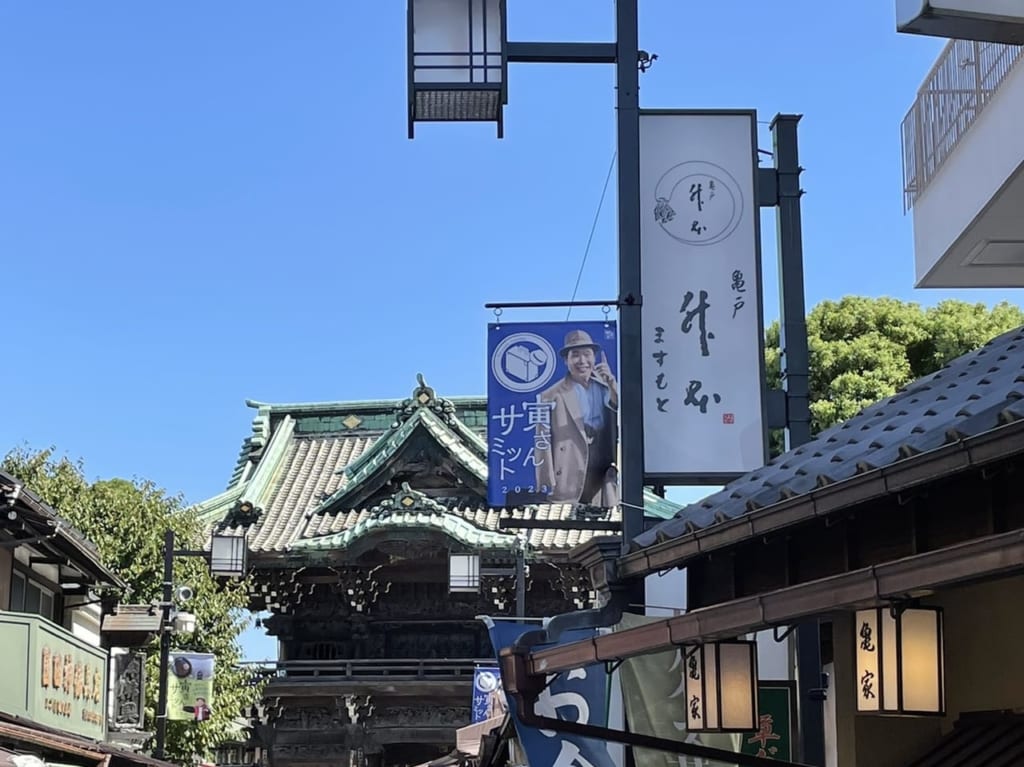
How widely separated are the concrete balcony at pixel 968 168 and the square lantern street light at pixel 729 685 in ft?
13.3

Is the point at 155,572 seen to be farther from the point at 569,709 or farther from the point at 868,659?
the point at 868,659

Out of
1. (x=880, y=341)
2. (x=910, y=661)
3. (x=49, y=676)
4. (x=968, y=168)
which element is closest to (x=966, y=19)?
(x=968, y=168)

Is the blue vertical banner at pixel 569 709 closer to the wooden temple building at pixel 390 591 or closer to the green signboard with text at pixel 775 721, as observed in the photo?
the green signboard with text at pixel 775 721

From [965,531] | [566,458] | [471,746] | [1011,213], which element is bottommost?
[471,746]

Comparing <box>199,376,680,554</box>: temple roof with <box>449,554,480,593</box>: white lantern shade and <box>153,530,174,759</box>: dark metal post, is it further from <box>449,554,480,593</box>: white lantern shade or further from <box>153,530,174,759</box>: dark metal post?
<box>153,530,174,759</box>: dark metal post

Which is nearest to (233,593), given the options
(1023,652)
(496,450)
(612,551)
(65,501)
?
(65,501)

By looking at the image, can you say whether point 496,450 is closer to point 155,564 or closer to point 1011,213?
point 1011,213

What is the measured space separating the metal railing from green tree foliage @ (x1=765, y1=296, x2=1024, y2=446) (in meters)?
8.23

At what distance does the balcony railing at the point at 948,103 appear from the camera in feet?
36.7

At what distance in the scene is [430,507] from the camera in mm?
30906

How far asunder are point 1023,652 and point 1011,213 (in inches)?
159

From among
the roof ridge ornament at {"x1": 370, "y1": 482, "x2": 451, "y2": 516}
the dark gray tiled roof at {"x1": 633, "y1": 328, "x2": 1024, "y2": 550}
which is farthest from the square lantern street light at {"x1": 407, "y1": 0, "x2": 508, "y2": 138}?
the roof ridge ornament at {"x1": 370, "y1": 482, "x2": 451, "y2": 516}

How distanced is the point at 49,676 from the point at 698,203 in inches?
472

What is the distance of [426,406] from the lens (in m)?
33.0
